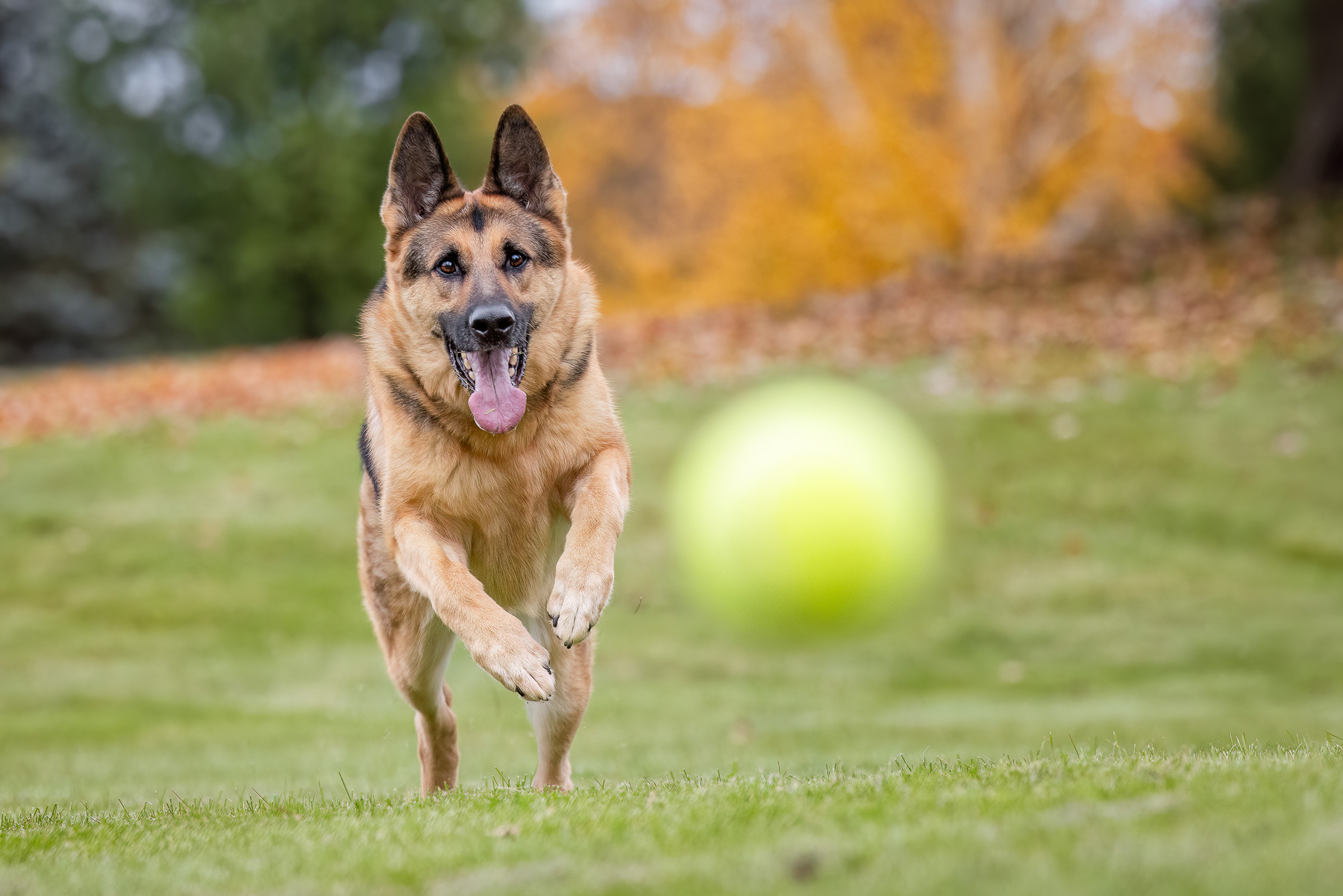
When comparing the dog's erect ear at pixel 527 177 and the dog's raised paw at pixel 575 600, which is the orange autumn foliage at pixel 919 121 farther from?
the dog's raised paw at pixel 575 600

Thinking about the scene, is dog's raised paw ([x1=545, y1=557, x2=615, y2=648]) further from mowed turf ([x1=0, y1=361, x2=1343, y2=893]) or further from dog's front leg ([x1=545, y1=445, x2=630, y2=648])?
mowed turf ([x1=0, y1=361, x2=1343, y2=893])

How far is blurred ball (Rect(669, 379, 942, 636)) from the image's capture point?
487 inches

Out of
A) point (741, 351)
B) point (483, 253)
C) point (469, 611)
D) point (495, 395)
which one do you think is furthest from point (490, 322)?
A: point (741, 351)

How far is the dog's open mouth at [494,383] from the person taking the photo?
15.9ft

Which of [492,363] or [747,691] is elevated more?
[492,363]

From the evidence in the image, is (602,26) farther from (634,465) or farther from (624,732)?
(624,732)

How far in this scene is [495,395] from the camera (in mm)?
4867

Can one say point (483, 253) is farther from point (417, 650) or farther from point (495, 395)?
point (417, 650)

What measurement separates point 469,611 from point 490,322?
109cm

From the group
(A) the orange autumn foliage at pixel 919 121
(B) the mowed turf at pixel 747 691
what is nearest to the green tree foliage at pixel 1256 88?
(A) the orange autumn foliage at pixel 919 121

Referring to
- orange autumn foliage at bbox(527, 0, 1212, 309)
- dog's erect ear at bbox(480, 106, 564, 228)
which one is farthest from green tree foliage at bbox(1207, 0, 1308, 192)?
dog's erect ear at bbox(480, 106, 564, 228)

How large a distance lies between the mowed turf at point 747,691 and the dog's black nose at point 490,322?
169 cm

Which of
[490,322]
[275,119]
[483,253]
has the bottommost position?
[490,322]

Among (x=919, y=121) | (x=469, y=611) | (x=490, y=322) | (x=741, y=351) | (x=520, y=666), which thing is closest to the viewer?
(x=520, y=666)
